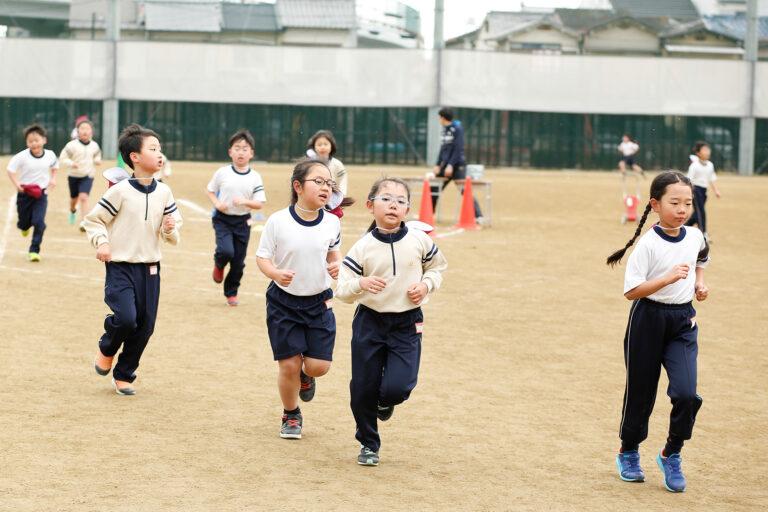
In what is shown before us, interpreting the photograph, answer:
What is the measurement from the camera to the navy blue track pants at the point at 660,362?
5.54 m

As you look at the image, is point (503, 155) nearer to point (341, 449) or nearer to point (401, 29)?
point (401, 29)

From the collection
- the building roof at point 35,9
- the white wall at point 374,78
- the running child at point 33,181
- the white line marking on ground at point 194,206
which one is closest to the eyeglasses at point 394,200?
the running child at point 33,181

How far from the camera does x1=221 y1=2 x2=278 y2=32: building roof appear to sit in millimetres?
43969

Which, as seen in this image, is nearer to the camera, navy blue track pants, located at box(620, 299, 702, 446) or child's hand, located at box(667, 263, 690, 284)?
child's hand, located at box(667, 263, 690, 284)

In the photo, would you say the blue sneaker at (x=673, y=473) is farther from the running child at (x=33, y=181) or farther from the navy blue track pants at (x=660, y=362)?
the running child at (x=33, y=181)

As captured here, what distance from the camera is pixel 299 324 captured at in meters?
6.23

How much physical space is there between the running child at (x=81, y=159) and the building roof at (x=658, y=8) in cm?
3162

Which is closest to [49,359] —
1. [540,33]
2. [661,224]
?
[661,224]

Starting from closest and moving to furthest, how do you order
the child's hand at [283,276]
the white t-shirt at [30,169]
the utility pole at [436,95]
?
the child's hand at [283,276] < the white t-shirt at [30,169] < the utility pole at [436,95]

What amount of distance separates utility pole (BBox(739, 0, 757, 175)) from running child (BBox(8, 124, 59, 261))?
3350 cm

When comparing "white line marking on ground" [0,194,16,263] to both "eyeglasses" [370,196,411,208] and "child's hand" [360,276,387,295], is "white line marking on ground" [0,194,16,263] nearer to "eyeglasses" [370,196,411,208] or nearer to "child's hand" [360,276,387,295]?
"eyeglasses" [370,196,411,208]

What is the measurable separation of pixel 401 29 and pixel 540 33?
271 inches

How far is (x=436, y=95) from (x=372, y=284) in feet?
117

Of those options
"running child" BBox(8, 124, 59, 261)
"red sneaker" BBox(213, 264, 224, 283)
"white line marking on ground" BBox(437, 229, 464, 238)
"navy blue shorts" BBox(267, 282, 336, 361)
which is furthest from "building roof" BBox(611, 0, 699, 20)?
"navy blue shorts" BBox(267, 282, 336, 361)
